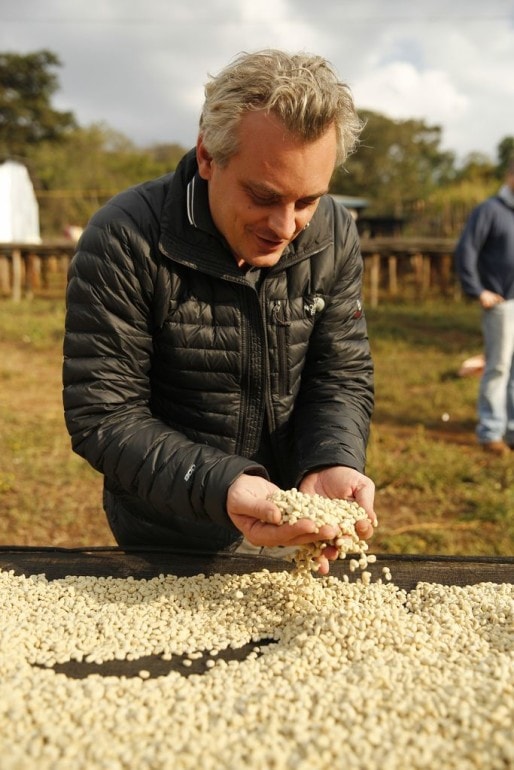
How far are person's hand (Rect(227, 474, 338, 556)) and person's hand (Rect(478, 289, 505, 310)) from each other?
4.48 m

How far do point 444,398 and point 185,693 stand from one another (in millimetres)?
6762

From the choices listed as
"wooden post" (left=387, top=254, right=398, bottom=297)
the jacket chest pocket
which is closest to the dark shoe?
the jacket chest pocket

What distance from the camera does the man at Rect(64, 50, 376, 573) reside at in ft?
6.39

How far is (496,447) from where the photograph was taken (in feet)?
21.0

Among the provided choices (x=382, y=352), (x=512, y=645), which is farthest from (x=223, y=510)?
(x=382, y=352)

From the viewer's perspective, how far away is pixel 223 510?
2.08 meters

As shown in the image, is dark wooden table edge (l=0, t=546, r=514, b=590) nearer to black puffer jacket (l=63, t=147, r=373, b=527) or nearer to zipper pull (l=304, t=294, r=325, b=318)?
black puffer jacket (l=63, t=147, r=373, b=527)

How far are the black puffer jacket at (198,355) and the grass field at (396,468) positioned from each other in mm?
2418

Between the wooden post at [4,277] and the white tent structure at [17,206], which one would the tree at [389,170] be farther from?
the wooden post at [4,277]

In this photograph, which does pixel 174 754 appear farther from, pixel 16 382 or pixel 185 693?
pixel 16 382

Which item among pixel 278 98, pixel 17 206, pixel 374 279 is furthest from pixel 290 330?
pixel 17 206

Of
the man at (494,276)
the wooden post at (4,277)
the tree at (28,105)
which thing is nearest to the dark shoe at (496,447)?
the man at (494,276)

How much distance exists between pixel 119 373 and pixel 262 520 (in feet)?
1.96

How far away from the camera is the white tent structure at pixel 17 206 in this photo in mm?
23281
